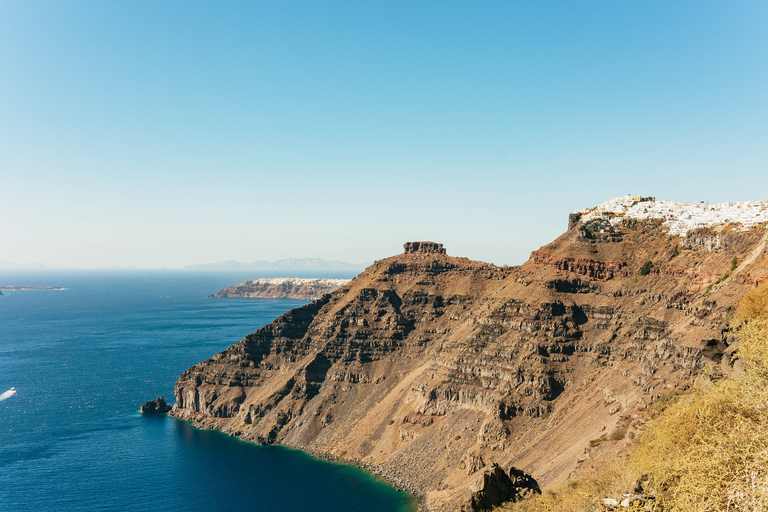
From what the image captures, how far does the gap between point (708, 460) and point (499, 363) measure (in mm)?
105566

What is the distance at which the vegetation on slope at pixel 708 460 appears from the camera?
1586 inches

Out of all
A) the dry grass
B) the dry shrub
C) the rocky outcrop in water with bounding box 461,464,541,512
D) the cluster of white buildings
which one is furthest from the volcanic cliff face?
the dry shrub

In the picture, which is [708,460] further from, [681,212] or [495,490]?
[681,212]

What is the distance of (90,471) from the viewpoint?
13988cm

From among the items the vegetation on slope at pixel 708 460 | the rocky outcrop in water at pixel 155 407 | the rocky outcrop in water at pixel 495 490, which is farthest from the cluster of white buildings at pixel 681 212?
the rocky outcrop in water at pixel 155 407

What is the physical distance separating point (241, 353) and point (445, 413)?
86.5 m

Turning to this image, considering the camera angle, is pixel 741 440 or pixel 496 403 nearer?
pixel 741 440

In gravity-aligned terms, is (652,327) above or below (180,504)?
above

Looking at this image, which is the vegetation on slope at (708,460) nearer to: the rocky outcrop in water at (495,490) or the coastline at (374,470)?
the rocky outcrop in water at (495,490)

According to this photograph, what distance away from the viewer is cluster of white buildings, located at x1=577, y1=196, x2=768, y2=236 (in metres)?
144

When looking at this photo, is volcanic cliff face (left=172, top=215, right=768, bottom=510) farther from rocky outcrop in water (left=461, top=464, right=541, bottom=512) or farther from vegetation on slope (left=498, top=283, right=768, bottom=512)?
vegetation on slope (left=498, top=283, right=768, bottom=512)

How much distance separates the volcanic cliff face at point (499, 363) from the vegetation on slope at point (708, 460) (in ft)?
106

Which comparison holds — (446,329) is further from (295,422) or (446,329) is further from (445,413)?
(295,422)

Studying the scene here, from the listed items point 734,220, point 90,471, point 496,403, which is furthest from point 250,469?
point 734,220
